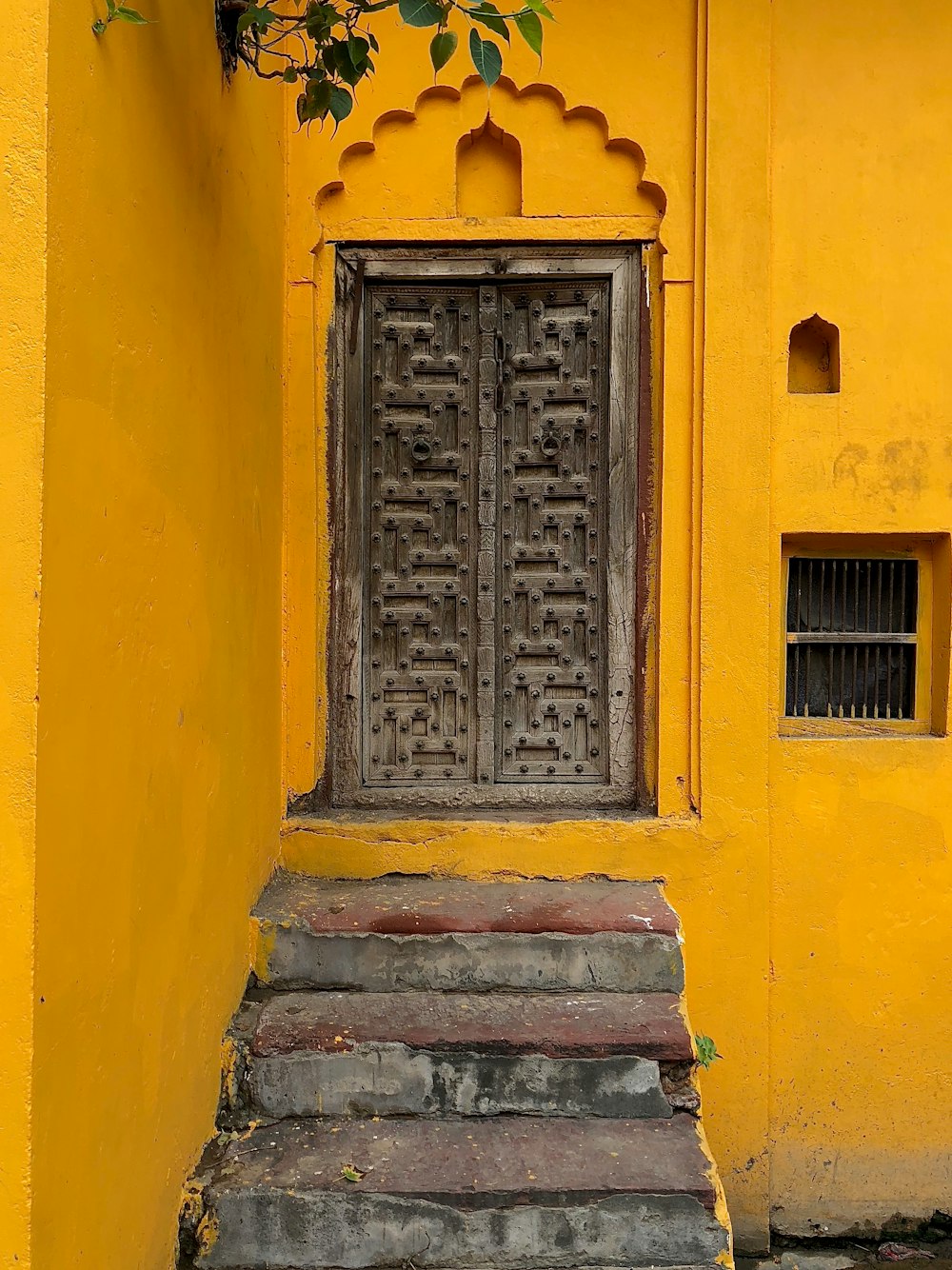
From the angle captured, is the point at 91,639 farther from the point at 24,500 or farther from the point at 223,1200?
the point at 223,1200

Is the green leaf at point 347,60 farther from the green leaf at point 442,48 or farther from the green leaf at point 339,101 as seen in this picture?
the green leaf at point 442,48

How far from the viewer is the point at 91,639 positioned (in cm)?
190

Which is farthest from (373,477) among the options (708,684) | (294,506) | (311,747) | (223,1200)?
(223,1200)

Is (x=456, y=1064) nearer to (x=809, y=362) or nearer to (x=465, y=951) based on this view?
(x=465, y=951)

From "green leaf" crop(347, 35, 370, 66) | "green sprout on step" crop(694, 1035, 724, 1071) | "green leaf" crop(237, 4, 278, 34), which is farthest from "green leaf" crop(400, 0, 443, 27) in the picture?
"green sprout on step" crop(694, 1035, 724, 1071)

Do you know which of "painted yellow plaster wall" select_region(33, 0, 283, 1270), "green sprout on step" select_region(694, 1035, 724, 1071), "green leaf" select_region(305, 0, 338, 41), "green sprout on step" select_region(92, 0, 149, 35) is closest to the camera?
"painted yellow plaster wall" select_region(33, 0, 283, 1270)

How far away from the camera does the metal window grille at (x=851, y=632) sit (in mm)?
4004

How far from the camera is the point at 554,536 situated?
4004mm

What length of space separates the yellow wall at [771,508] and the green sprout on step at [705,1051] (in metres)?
0.08

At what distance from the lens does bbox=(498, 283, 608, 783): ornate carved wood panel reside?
3988 millimetres

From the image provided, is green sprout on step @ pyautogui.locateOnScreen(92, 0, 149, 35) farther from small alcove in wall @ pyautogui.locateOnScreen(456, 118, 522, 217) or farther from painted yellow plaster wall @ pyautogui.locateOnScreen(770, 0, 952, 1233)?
painted yellow plaster wall @ pyautogui.locateOnScreen(770, 0, 952, 1233)

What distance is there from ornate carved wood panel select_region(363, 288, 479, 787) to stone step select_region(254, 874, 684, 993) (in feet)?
2.55

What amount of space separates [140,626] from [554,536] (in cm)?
216

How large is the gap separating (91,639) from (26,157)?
2.78 ft
